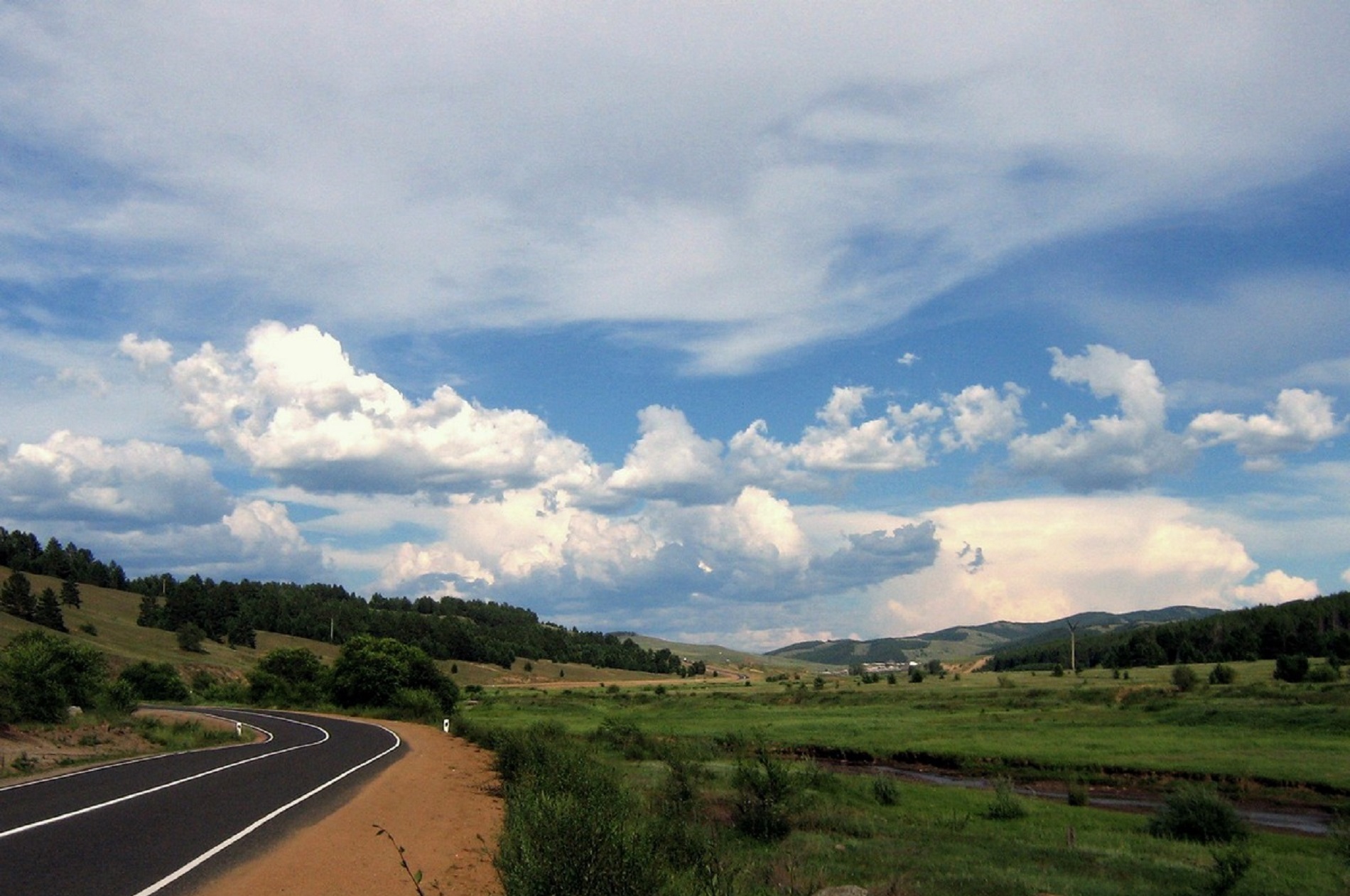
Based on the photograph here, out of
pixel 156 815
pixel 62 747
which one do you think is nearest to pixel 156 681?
pixel 62 747

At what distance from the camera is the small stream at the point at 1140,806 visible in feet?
102

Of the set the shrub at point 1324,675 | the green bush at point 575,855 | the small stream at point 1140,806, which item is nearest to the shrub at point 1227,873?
the small stream at point 1140,806

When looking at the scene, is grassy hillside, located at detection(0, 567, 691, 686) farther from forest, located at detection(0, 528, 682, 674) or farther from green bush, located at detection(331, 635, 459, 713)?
green bush, located at detection(331, 635, 459, 713)

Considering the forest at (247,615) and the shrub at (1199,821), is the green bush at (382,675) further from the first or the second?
the forest at (247,615)

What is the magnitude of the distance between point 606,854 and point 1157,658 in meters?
143

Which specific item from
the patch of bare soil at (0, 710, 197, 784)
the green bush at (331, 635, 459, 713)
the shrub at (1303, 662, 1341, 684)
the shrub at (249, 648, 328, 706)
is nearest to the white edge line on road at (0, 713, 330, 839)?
the patch of bare soil at (0, 710, 197, 784)

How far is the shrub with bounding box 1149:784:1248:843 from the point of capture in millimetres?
26328

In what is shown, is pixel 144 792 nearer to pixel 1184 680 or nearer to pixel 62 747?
pixel 62 747

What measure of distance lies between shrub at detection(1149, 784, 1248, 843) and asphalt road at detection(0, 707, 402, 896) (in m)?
24.1

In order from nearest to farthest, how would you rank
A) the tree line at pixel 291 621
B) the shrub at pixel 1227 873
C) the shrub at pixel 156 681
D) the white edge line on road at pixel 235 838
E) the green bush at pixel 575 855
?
the green bush at pixel 575 855
the white edge line on road at pixel 235 838
the shrub at pixel 1227 873
the shrub at pixel 156 681
the tree line at pixel 291 621

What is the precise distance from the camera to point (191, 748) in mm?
36531

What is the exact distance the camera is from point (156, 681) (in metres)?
80.4

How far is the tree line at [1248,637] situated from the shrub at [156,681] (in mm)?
112808

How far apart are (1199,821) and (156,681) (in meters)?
82.8
